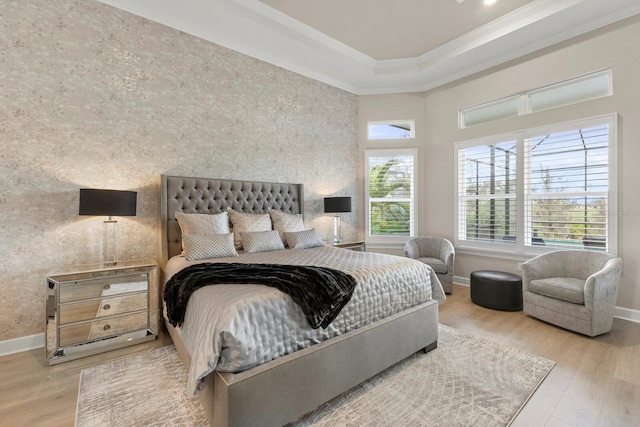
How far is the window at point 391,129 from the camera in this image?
5254 mm

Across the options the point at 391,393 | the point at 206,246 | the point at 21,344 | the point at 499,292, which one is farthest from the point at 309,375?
the point at 499,292

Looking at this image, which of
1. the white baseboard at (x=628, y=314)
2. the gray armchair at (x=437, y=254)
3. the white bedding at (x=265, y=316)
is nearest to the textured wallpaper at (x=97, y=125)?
the white bedding at (x=265, y=316)

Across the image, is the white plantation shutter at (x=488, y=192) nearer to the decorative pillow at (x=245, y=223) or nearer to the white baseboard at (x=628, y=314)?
the white baseboard at (x=628, y=314)

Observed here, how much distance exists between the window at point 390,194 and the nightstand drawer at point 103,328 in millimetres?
3707

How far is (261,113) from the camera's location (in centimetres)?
411

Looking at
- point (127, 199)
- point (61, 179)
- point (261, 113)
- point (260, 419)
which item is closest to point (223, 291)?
point (260, 419)

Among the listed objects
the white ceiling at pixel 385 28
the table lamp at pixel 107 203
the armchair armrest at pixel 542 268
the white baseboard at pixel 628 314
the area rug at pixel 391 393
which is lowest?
the area rug at pixel 391 393

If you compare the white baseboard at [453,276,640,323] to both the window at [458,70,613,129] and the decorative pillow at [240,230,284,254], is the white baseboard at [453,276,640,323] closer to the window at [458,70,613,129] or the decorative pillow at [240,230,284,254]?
the window at [458,70,613,129]

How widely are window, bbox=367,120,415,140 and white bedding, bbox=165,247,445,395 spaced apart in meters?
3.38

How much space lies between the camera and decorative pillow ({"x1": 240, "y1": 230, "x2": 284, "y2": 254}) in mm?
3242

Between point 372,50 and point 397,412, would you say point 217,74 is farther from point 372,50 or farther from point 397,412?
point 397,412

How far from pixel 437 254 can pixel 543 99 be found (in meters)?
2.55

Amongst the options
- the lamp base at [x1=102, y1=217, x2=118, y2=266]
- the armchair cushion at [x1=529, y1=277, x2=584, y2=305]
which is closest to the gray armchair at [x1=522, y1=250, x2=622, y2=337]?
the armchair cushion at [x1=529, y1=277, x2=584, y2=305]

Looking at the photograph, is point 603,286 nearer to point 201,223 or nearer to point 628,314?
point 628,314
